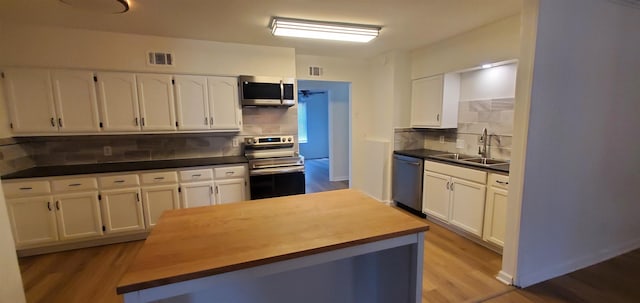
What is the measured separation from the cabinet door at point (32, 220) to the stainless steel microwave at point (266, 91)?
91.1 inches

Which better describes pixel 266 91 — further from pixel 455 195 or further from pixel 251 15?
pixel 455 195

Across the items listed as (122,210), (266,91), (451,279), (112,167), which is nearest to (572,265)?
(451,279)

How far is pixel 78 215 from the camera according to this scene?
2.89 m

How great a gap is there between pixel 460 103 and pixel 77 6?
4.16 m

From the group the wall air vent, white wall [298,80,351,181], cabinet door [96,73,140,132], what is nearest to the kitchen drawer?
cabinet door [96,73,140,132]

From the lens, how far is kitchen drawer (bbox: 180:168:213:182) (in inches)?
125

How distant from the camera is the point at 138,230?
122 inches

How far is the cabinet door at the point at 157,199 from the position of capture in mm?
3084

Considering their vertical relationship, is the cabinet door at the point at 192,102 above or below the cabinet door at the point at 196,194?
above

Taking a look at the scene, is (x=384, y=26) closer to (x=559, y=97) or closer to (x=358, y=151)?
(x=559, y=97)

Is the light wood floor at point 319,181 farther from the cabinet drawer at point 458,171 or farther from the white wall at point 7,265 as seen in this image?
the white wall at point 7,265

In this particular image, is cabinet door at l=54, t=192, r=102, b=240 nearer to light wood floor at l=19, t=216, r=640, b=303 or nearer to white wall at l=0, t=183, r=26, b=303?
light wood floor at l=19, t=216, r=640, b=303

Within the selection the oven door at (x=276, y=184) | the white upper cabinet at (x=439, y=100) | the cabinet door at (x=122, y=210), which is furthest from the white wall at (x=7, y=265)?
the white upper cabinet at (x=439, y=100)

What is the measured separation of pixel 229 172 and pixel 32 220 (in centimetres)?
197
